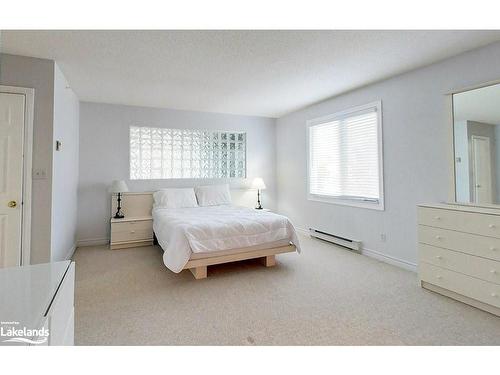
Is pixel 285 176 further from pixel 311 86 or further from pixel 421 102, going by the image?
pixel 421 102

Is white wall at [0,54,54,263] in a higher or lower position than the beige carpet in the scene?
higher

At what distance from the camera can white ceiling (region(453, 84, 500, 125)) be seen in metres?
2.35

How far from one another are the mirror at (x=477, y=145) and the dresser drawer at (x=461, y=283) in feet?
2.46

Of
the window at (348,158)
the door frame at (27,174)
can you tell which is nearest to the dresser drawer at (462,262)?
the window at (348,158)

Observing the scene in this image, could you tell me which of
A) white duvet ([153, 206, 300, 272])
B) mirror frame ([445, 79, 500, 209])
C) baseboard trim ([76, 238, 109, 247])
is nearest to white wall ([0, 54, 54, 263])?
white duvet ([153, 206, 300, 272])

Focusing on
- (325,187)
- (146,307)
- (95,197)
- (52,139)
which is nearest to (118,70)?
(52,139)

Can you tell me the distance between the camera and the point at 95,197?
4.32 meters

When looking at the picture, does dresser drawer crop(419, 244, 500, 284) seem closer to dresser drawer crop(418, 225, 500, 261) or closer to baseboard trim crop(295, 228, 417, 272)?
dresser drawer crop(418, 225, 500, 261)

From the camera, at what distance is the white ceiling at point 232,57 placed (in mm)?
2244

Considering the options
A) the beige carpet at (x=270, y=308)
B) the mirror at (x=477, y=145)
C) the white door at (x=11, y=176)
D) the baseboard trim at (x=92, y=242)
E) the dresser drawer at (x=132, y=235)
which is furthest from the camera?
the baseboard trim at (x=92, y=242)

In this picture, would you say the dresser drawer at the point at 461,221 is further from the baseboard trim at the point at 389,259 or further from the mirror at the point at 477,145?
A: the baseboard trim at the point at 389,259

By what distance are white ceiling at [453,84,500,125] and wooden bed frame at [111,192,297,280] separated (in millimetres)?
2320

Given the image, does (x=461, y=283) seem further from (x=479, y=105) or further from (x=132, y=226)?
(x=132, y=226)

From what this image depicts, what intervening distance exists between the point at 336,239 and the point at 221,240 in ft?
6.93
